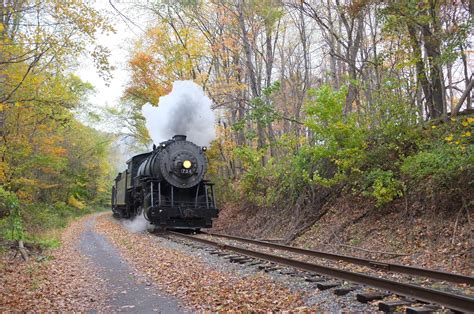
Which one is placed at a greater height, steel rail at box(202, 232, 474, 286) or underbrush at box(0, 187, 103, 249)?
underbrush at box(0, 187, 103, 249)

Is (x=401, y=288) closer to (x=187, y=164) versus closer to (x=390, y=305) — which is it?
(x=390, y=305)

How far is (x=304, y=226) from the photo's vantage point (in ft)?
40.1

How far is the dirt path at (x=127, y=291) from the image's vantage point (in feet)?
18.9

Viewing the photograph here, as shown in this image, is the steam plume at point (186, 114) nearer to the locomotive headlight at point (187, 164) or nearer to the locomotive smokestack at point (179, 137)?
the locomotive smokestack at point (179, 137)

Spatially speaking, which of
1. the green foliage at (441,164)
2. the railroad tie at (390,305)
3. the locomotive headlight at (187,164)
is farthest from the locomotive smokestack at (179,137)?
the railroad tie at (390,305)

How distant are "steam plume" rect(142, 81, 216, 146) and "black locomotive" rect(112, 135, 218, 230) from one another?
175 centimetres

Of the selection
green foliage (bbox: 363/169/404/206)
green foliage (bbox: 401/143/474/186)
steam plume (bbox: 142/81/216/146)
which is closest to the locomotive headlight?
steam plume (bbox: 142/81/216/146)

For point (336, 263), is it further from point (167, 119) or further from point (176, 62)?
point (176, 62)

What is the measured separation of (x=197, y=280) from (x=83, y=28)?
6.66 m

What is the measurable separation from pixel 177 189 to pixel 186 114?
12.3 ft

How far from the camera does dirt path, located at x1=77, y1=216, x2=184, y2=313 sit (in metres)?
5.77

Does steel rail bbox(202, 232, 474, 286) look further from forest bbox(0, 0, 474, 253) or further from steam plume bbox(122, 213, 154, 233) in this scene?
steam plume bbox(122, 213, 154, 233)

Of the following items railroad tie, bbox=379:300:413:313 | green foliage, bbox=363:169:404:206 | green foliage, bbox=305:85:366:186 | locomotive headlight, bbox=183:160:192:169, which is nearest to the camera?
railroad tie, bbox=379:300:413:313

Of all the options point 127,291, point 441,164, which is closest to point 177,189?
point 127,291
